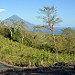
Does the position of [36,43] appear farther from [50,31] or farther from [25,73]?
[25,73]

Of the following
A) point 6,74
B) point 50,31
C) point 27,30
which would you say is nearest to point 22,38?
point 27,30

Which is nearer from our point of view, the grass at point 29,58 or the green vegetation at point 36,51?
the grass at point 29,58

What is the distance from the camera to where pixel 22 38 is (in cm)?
2578

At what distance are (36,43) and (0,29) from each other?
11902 millimetres

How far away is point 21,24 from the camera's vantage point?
25.7 metres

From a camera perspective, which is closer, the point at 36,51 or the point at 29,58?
the point at 29,58

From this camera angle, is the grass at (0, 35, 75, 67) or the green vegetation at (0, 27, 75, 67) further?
the green vegetation at (0, 27, 75, 67)

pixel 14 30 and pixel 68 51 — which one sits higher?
pixel 14 30

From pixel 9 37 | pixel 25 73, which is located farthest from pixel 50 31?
pixel 9 37

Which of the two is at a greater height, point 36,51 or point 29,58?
point 36,51

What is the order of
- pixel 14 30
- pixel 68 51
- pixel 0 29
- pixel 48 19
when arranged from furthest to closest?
pixel 0 29 < pixel 14 30 < pixel 68 51 < pixel 48 19

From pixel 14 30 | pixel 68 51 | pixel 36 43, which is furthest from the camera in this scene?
pixel 14 30

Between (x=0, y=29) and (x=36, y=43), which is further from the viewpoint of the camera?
(x=0, y=29)

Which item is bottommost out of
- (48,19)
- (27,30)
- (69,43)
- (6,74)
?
Answer: (6,74)
